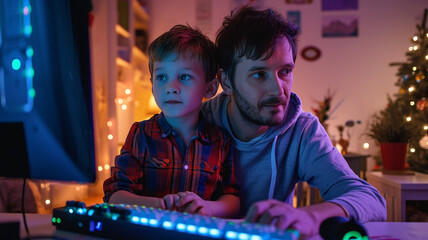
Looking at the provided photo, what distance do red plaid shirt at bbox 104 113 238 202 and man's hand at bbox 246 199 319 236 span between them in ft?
1.39

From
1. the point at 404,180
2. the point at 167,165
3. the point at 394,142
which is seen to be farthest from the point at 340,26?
the point at 167,165

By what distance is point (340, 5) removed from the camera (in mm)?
4652

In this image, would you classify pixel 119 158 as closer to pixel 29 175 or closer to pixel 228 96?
pixel 29 175

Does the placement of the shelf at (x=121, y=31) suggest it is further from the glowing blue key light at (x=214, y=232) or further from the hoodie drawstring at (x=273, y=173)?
the glowing blue key light at (x=214, y=232)

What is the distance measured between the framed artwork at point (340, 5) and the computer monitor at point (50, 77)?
4805 millimetres

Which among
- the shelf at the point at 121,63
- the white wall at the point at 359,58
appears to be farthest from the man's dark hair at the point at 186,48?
the white wall at the point at 359,58

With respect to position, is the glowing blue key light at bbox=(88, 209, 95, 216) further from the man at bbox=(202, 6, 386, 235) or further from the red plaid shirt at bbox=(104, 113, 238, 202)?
the man at bbox=(202, 6, 386, 235)

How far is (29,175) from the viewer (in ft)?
1.65

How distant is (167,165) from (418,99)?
116 inches

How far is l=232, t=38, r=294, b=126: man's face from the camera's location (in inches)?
40.5

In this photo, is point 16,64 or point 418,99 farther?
point 418,99

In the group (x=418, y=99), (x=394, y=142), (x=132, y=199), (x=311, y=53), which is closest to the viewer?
(x=132, y=199)

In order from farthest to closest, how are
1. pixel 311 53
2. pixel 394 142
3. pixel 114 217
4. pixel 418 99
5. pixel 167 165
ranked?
pixel 311 53 < pixel 418 99 < pixel 394 142 < pixel 167 165 < pixel 114 217

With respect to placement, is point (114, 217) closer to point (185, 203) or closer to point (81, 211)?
point (81, 211)
